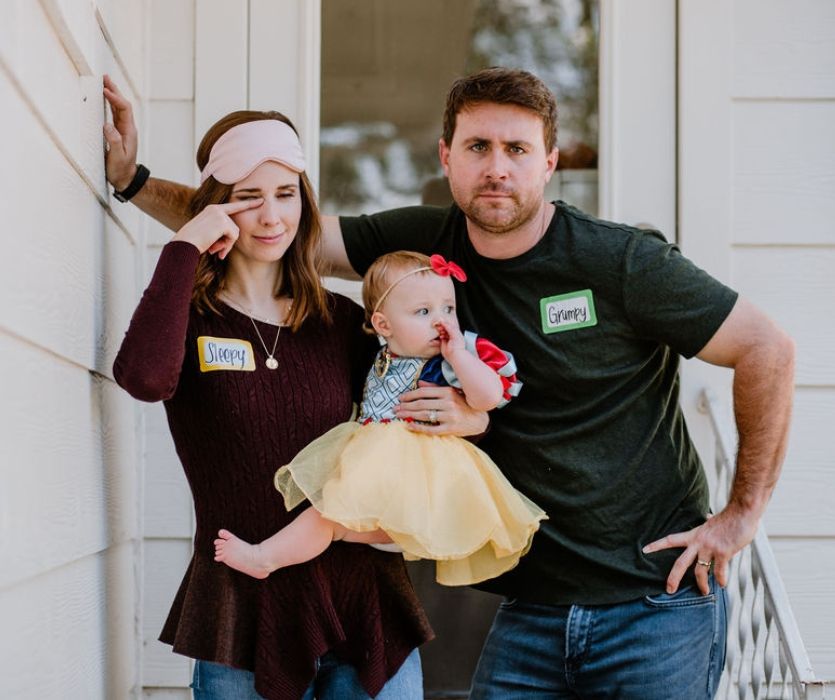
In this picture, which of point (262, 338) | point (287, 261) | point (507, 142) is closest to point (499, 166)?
point (507, 142)

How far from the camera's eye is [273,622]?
1.76m

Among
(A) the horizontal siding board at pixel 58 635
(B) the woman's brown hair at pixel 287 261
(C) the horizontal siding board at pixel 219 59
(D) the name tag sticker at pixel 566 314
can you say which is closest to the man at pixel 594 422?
(D) the name tag sticker at pixel 566 314

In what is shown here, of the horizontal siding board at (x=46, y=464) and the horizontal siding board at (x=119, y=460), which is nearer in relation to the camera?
the horizontal siding board at (x=46, y=464)

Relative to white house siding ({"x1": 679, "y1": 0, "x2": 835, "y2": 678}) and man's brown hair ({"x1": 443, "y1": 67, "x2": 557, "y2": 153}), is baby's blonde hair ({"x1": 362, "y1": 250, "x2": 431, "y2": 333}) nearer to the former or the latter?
man's brown hair ({"x1": 443, "y1": 67, "x2": 557, "y2": 153})

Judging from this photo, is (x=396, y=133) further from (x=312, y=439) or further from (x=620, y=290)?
(x=312, y=439)

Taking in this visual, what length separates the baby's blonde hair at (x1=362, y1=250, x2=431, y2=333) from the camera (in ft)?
6.47

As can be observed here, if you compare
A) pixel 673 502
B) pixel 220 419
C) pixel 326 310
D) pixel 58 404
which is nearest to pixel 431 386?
pixel 326 310

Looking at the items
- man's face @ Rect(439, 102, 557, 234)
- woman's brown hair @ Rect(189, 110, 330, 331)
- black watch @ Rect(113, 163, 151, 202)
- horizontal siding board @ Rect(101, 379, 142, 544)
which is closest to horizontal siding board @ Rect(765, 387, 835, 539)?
man's face @ Rect(439, 102, 557, 234)

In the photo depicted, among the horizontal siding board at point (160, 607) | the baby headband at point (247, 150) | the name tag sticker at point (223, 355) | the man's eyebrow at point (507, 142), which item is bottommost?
the horizontal siding board at point (160, 607)

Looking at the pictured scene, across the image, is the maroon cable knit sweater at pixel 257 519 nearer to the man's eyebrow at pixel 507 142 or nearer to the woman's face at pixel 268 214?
the woman's face at pixel 268 214

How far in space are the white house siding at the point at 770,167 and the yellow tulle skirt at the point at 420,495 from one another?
3.08 feet

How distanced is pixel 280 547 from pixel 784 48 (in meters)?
1.86

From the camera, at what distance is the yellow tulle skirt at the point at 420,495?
175 centimetres

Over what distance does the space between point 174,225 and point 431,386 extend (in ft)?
2.18
